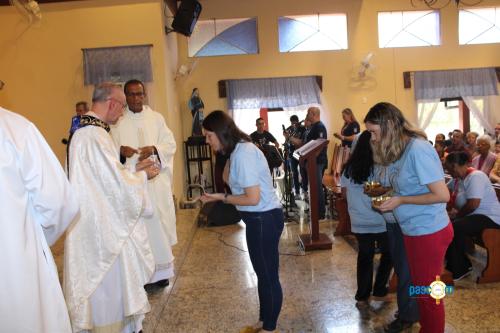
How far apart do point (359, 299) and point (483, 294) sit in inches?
36.9

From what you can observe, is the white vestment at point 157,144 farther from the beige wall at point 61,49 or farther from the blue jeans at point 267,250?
the beige wall at point 61,49

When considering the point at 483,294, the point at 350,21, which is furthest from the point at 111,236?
the point at 350,21

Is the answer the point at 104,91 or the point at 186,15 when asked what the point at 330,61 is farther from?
the point at 104,91

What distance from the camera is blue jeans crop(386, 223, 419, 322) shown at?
2428 millimetres

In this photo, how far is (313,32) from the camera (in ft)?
28.4

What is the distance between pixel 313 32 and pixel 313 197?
5.42 meters

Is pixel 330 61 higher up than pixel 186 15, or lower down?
lower down

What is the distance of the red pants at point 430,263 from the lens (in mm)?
2004

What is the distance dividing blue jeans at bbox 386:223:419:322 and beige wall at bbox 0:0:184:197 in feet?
15.4

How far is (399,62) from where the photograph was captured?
28.7 ft

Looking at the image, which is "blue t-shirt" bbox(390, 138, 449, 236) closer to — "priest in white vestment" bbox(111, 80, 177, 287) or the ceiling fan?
"priest in white vestment" bbox(111, 80, 177, 287)

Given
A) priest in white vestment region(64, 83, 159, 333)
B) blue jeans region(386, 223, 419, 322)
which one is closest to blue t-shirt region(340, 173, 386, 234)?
blue jeans region(386, 223, 419, 322)

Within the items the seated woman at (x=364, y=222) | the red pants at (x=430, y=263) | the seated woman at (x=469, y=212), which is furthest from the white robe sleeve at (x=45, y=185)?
the seated woman at (x=469, y=212)

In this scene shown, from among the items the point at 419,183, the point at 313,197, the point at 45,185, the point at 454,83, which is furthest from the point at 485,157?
the point at 45,185
